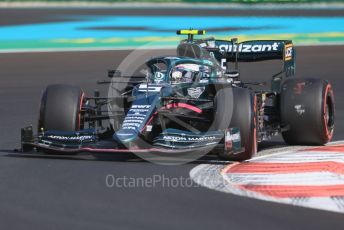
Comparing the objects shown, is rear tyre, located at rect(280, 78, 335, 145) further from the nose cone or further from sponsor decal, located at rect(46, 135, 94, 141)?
sponsor decal, located at rect(46, 135, 94, 141)

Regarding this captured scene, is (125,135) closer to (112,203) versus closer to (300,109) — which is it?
(112,203)

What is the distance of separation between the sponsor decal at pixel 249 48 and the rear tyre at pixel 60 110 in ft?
10.3

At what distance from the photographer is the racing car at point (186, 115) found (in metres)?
9.20

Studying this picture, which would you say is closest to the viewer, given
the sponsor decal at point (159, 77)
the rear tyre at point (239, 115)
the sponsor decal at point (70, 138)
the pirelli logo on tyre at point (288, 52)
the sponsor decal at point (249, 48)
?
the rear tyre at point (239, 115)

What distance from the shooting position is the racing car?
9195 mm

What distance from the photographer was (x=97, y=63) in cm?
2192

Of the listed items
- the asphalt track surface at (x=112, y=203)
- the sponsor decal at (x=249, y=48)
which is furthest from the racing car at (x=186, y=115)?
the sponsor decal at (x=249, y=48)

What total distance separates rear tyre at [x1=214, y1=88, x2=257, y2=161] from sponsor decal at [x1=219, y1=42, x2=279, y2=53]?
3166 millimetres

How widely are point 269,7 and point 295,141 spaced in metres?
28.0

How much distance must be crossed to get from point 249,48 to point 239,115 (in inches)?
142

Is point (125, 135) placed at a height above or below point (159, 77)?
below

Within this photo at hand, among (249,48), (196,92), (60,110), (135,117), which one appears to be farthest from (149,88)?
(249,48)

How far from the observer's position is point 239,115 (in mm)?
9156

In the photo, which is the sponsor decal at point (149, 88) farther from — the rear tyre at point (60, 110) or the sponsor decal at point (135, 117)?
the rear tyre at point (60, 110)
